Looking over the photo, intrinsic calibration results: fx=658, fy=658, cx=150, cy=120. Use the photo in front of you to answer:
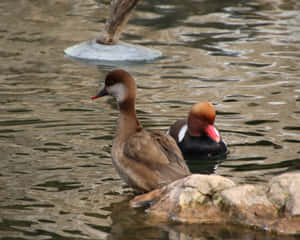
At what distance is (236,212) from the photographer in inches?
215

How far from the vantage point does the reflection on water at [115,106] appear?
18.9 ft

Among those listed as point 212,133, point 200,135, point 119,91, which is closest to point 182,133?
Answer: point 200,135

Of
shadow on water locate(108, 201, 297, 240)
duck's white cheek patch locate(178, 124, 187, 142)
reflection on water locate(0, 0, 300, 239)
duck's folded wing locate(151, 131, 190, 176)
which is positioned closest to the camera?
shadow on water locate(108, 201, 297, 240)

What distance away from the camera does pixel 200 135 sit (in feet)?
26.6

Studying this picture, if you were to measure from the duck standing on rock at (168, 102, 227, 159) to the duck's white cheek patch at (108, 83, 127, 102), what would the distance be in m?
1.50

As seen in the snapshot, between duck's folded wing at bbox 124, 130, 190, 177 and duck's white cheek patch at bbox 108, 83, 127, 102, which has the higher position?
duck's white cheek patch at bbox 108, 83, 127, 102

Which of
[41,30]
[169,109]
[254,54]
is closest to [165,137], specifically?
[169,109]

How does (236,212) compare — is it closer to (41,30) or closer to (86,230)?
(86,230)

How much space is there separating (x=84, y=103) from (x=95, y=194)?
157 inches

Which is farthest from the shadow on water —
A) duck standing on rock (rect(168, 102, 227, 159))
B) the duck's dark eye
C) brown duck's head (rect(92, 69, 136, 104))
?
duck standing on rock (rect(168, 102, 227, 159))

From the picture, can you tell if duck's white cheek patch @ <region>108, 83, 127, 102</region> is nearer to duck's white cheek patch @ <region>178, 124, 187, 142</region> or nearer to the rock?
duck's white cheek patch @ <region>178, 124, 187, 142</region>

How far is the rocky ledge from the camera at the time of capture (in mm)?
5312

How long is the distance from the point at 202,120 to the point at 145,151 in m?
1.90

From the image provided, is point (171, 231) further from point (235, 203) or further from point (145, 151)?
point (145, 151)
